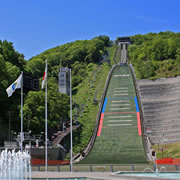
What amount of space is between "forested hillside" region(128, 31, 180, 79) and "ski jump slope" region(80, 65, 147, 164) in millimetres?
11151

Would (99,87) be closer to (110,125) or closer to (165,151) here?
(110,125)

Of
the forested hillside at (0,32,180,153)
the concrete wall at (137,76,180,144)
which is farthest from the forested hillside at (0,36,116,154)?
the concrete wall at (137,76,180,144)

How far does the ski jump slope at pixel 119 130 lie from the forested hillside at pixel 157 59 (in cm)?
1115

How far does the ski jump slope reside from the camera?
60719mm

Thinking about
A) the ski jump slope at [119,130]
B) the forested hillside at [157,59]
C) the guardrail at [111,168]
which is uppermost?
the forested hillside at [157,59]

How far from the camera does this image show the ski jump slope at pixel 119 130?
6072 centimetres

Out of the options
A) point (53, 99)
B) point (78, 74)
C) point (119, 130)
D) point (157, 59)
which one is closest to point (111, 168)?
point (119, 130)

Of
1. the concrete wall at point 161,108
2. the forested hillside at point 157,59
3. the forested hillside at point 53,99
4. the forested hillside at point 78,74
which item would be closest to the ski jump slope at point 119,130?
the concrete wall at point 161,108

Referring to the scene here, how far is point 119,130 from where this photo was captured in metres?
71.5

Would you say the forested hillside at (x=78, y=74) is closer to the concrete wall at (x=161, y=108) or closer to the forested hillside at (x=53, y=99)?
the forested hillside at (x=53, y=99)

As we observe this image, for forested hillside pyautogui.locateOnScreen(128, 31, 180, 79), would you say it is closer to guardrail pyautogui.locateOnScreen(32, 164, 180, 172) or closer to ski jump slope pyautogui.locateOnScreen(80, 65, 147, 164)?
ski jump slope pyautogui.locateOnScreen(80, 65, 147, 164)

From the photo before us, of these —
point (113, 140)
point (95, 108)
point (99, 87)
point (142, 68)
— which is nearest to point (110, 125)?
point (113, 140)

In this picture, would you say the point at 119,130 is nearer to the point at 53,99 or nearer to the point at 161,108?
the point at 161,108

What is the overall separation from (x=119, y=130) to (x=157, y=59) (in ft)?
194
